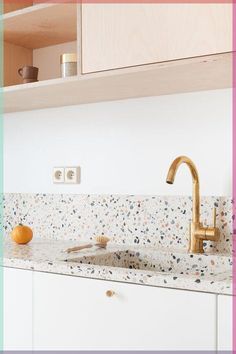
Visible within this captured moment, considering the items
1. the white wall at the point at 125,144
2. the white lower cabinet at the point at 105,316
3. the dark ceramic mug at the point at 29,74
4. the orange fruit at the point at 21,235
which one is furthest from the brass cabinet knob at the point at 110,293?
the dark ceramic mug at the point at 29,74

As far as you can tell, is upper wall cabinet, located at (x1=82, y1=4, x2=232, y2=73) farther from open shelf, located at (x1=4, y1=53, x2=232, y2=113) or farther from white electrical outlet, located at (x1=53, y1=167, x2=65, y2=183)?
white electrical outlet, located at (x1=53, y1=167, x2=65, y2=183)

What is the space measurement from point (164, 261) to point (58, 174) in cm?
75

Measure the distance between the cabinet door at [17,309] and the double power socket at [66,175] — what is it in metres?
0.66

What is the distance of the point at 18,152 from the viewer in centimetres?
263

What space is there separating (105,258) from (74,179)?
0.55 meters

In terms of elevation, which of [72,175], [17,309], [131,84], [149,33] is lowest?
[17,309]

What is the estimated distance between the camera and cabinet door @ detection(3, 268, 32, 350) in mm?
1743

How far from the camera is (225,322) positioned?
1.32 meters

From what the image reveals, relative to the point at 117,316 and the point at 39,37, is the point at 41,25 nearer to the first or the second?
the point at 39,37

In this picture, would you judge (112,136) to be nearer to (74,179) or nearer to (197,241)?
(74,179)

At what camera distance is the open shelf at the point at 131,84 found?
1633mm

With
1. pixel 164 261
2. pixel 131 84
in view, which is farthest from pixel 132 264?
pixel 131 84

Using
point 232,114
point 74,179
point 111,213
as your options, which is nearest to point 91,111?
point 74,179

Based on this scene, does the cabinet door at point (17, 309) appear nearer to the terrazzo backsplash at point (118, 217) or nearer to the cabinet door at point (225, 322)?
the terrazzo backsplash at point (118, 217)
